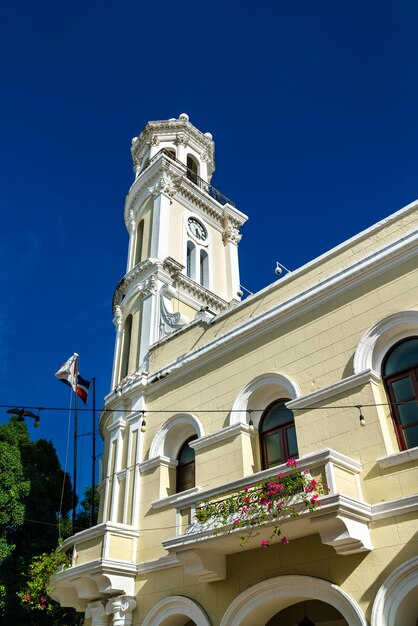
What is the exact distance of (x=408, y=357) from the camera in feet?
35.5

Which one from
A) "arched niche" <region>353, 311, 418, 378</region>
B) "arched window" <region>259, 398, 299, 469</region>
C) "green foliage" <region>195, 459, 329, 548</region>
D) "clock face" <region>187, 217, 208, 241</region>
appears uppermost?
"clock face" <region>187, 217, 208, 241</region>

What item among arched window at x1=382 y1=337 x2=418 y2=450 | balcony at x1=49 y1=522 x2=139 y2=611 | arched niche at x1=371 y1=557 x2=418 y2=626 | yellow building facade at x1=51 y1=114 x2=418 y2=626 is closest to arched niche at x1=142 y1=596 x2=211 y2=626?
yellow building facade at x1=51 y1=114 x2=418 y2=626

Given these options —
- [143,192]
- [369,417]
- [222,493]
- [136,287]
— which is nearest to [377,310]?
[369,417]

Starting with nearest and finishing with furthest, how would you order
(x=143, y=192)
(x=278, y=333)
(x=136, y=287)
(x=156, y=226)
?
(x=278, y=333)
(x=136, y=287)
(x=156, y=226)
(x=143, y=192)

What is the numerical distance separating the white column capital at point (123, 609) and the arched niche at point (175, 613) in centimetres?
49

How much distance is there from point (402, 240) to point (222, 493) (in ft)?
20.2

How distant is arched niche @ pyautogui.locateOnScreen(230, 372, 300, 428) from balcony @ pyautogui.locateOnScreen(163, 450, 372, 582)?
81.3 inches

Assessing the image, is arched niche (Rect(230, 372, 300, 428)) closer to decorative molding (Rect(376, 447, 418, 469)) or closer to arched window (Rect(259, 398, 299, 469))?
arched window (Rect(259, 398, 299, 469))

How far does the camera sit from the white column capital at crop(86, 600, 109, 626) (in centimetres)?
1318

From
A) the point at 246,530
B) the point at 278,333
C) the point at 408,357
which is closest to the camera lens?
the point at 246,530

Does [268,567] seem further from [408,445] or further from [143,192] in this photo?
[143,192]

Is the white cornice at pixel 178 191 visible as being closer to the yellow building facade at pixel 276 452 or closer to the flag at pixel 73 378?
the yellow building facade at pixel 276 452

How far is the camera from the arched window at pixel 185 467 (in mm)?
14134

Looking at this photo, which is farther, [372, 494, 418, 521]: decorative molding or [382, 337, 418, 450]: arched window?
[382, 337, 418, 450]: arched window
